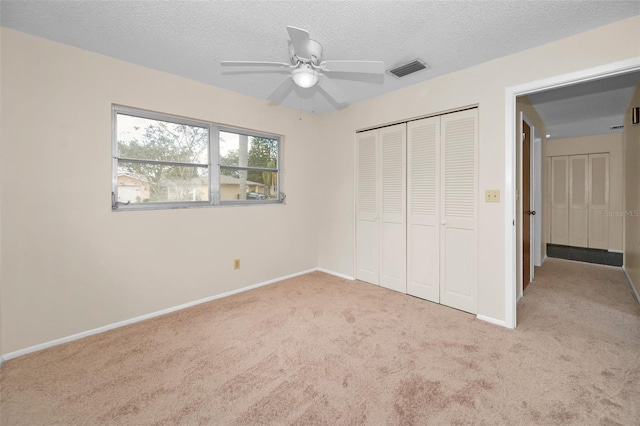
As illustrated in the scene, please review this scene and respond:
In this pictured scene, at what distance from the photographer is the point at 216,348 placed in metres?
2.24

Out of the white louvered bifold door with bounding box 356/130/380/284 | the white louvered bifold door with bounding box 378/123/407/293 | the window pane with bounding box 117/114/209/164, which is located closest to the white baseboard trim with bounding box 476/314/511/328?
the white louvered bifold door with bounding box 378/123/407/293

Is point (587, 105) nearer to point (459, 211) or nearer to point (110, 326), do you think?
point (459, 211)

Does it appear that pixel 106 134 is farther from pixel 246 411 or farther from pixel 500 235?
pixel 500 235

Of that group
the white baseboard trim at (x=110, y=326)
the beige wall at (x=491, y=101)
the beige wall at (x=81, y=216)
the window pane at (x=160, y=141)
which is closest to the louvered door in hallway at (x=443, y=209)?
the beige wall at (x=491, y=101)

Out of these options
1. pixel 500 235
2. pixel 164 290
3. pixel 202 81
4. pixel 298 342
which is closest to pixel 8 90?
pixel 202 81

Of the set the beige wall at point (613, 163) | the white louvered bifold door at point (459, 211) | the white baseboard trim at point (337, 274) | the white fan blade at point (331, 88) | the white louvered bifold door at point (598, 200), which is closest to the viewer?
the white fan blade at point (331, 88)

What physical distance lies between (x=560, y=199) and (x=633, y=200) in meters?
2.91

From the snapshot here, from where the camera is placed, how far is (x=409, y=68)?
8.88 feet

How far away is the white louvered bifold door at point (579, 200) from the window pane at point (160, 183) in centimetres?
730

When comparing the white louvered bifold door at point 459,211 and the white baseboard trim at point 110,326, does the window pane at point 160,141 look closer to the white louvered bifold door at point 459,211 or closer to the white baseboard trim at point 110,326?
the white baseboard trim at point 110,326

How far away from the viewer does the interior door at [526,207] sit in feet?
11.3

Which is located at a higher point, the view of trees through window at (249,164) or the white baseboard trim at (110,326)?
the view of trees through window at (249,164)

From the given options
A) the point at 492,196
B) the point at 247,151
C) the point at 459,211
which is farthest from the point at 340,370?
the point at 247,151

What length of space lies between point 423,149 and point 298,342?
2.43 m
